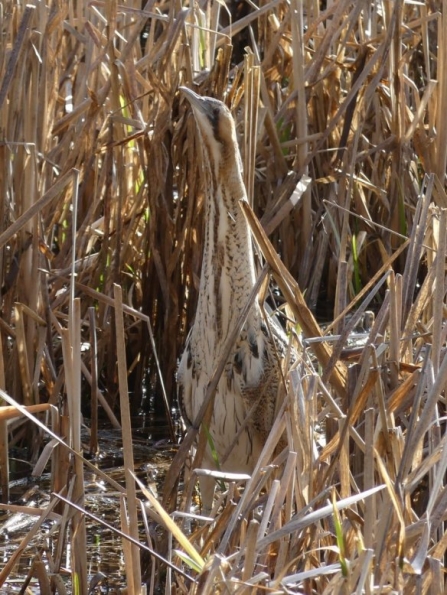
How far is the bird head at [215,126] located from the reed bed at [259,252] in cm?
20

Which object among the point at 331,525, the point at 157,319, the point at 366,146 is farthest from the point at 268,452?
the point at 366,146

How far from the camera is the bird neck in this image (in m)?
3.01

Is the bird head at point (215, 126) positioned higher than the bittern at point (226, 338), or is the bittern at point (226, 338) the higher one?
the bird head at point (215, 126)

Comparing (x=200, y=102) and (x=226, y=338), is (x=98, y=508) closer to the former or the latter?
(x=226, y=338)

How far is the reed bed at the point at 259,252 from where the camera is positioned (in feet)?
6.91

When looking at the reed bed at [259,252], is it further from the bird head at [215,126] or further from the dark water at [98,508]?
the bird head at [215,126]

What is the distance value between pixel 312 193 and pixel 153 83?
1104 millimetres

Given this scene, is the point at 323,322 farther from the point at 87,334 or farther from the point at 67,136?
the point at 67,136

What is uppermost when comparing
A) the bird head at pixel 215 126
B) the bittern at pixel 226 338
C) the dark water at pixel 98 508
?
the bird head at pixel 215 126

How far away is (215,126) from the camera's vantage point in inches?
112

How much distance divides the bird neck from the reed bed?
0.19 metres

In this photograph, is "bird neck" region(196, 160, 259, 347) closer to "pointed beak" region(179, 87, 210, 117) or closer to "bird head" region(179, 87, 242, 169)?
"bird head" region(179, 87, 242, 169)

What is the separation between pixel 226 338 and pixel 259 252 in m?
0.29

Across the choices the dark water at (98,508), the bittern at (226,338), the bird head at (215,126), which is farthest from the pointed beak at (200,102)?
the dark water at (98,508)
